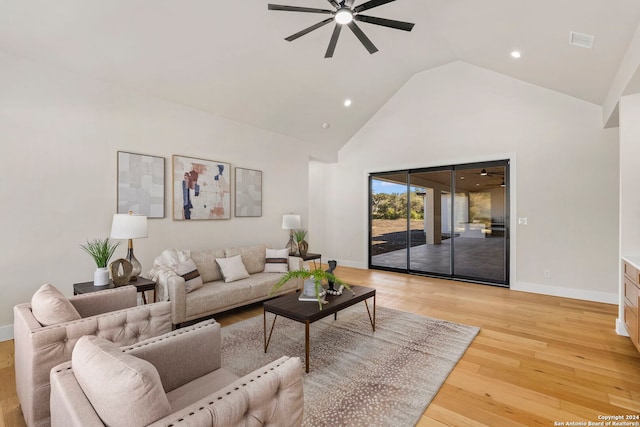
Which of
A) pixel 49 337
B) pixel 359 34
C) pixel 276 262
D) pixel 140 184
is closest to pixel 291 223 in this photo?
pixel 276 262

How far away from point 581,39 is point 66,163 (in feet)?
18.9

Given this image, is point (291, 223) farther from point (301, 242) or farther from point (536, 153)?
point (536, 153)

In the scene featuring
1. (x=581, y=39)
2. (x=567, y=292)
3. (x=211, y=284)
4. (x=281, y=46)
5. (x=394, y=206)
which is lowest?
(x=567, y=292)

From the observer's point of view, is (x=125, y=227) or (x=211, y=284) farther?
(x=211, y=284)

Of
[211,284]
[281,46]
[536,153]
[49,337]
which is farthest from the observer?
[536,153]

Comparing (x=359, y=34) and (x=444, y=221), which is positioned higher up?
(x=359, y=34)

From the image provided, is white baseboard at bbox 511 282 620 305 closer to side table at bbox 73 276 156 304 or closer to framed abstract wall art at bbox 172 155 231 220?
framed abstract wall art at bbox 172 155 231 220

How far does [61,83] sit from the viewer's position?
345 centimetres

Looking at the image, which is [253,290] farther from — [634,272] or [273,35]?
[634,272]

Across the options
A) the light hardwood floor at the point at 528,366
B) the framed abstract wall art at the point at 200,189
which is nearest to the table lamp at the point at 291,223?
the framed abstract wall art at the point at 200,189

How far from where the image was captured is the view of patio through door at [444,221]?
216 inches

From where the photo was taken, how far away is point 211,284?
402cm

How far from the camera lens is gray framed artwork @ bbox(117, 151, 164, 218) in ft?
12.9

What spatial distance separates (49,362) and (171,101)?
145 inches
